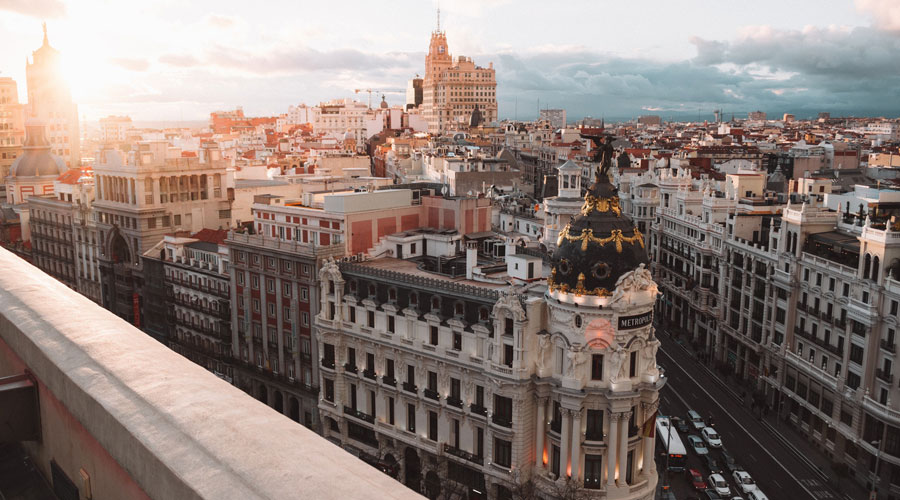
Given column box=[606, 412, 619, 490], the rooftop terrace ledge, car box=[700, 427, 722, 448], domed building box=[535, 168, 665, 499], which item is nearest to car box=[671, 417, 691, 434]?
car box=[700, 427, 722, 448]

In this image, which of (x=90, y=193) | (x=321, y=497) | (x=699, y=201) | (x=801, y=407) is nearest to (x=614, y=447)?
(x=801, y=407)

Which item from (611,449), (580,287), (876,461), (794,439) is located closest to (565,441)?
(611,449)

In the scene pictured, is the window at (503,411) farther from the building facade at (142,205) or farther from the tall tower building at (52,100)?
the tall tower building at (52,100)

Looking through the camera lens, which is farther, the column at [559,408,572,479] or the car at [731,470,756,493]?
the car at [731,470,756,493]

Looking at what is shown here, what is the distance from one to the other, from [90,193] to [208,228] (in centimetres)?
1878

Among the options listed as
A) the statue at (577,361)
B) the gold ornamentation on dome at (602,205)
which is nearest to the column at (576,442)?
the statue at (577,361)

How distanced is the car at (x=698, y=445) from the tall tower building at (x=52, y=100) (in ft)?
557

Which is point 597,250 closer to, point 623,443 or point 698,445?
point 623,443

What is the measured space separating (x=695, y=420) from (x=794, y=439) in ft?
28.5

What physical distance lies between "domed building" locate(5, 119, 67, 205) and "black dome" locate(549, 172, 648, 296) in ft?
389

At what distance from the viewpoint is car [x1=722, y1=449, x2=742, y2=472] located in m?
62.9

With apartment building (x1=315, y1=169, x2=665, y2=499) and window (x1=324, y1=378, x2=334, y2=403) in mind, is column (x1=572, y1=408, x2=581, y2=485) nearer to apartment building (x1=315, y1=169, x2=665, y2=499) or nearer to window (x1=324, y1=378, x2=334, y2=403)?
apartment building (x1=315, y1=169, x2=665, y2=499)

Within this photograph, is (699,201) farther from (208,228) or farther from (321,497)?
(321,497)

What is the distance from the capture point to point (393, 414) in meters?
61.8
